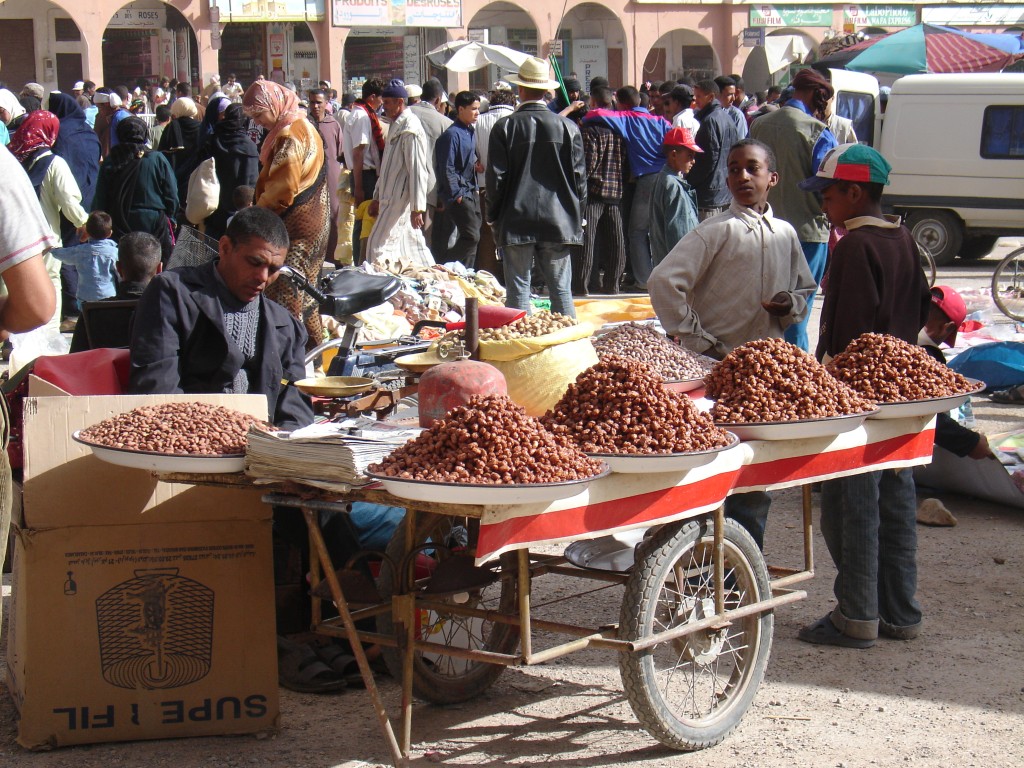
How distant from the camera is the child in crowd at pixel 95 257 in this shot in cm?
873

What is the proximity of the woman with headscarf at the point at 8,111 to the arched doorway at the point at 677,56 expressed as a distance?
971 inches

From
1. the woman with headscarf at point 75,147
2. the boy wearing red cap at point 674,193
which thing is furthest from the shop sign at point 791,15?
the boy wearing red cap at point 674,193

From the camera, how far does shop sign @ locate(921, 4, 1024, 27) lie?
112 feet

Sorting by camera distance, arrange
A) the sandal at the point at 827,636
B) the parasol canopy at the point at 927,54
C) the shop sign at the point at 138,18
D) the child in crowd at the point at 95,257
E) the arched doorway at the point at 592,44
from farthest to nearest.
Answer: the arched doorway at the point at 592,44 < the shop sign at the point at 138,18 < the parasol canopy at the point at 927,54 < the child in crowd at the point at 95,257 < the sandal at the point at 827,636

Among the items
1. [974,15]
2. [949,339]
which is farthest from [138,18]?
[949,339]

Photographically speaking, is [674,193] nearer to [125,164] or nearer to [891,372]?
[125,164]

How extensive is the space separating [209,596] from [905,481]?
7.41 feet

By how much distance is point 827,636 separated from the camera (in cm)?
415

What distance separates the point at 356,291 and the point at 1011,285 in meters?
7.26

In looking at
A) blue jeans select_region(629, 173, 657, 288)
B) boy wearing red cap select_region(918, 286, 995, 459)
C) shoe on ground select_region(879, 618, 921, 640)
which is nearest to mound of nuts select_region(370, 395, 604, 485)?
shoe on ground select_region(879, 618, 921, 640)

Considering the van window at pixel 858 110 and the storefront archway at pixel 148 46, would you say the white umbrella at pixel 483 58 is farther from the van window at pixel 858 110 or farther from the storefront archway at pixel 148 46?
the storefront archway at pixel 148 46

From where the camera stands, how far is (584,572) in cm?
355

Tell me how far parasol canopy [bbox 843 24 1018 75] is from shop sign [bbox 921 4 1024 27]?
14272 mm

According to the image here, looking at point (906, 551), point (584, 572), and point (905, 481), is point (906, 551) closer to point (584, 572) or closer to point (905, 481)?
point (905, 481)
